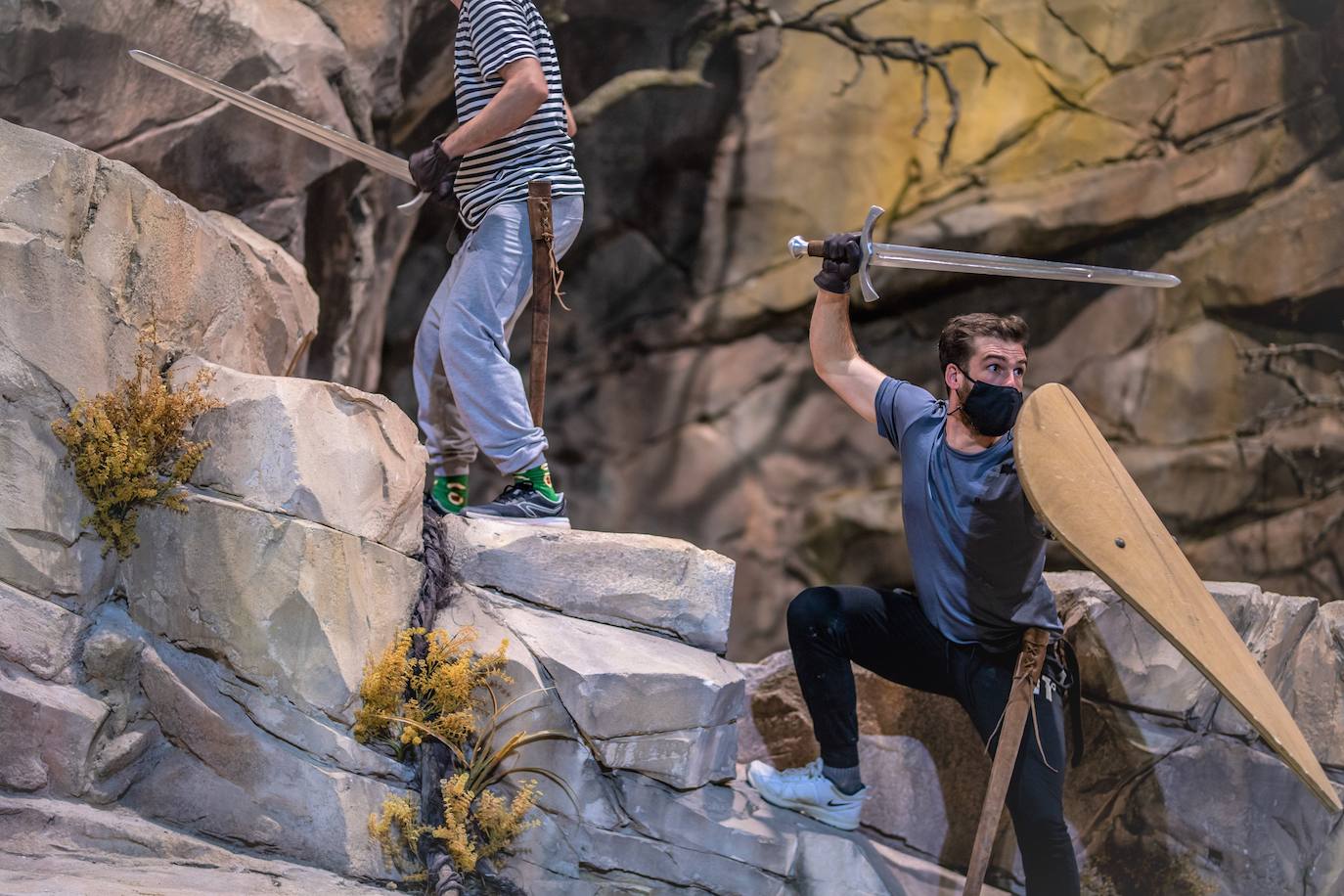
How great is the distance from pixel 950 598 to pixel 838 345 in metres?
0.67

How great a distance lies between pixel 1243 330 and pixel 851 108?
2030 mm

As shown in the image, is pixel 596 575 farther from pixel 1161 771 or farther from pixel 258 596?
pixel 1161 771

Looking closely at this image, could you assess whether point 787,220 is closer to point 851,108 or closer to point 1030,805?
point 851,108

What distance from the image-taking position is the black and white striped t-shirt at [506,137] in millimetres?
2896

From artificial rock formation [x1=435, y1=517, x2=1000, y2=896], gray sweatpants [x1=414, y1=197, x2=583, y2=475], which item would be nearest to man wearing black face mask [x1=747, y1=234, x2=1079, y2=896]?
artificial rock formation [x1=435, y1=517, x2=1000, y2=896]

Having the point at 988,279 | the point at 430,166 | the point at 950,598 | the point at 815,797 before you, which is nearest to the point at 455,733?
the point at 815,797

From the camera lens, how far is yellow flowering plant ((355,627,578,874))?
2.47 m

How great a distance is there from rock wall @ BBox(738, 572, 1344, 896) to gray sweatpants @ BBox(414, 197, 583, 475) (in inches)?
48.5

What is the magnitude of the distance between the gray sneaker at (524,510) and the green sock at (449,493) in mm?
35

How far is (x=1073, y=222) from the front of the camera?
5.31 m

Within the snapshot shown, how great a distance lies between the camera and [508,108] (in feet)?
9.18

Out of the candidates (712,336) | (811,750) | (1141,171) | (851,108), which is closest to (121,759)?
(811,750)

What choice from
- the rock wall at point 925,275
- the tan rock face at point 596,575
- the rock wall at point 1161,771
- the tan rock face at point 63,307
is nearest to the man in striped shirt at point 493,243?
the tan rock face at point 596,575

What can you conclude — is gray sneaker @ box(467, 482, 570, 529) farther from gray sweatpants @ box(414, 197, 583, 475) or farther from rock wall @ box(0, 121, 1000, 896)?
rock wall @ box(0, 121, 1000, 896)
